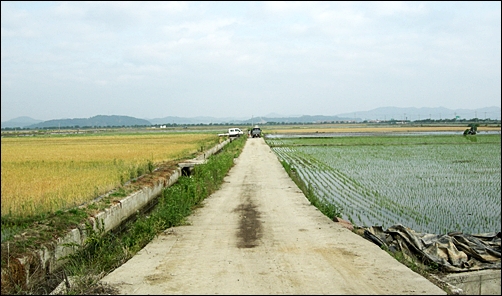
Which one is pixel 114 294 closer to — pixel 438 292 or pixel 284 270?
pixel 284 270

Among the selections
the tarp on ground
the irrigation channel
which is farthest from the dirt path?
the irrigation channel

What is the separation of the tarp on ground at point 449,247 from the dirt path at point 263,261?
622 mm

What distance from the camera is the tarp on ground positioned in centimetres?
653

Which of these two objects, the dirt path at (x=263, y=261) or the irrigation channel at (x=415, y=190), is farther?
the irrigation channel at (x=415, y=190)

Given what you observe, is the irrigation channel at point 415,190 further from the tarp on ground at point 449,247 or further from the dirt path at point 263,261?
the dirt path at point 263,261

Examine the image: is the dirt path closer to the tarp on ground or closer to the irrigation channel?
the tarp on ground

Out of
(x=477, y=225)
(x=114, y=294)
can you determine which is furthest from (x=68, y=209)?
(x=477, y=225)

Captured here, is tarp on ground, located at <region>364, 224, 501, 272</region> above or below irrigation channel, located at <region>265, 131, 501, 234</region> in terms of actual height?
above

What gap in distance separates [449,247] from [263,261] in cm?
298

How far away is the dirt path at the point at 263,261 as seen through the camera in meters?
4.80

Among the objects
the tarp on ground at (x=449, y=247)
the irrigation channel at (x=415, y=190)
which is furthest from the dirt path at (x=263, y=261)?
the irrigation channel at (x=415, y=190)

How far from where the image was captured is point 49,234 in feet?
22.6

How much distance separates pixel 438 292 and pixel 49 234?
547cm

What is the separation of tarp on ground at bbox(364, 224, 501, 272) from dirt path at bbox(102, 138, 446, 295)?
2.04 ft
